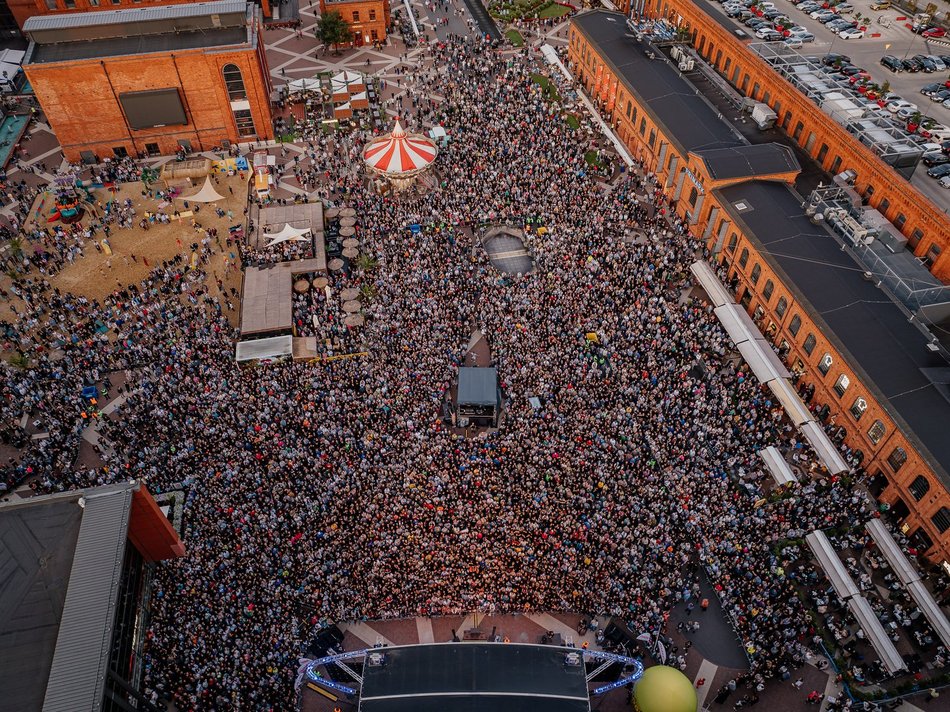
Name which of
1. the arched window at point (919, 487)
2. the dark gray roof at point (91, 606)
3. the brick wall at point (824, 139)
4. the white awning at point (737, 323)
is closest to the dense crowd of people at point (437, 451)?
the white awning at point (737, 323)

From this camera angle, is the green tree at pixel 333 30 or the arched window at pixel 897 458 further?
the green tree at pixel 333 30

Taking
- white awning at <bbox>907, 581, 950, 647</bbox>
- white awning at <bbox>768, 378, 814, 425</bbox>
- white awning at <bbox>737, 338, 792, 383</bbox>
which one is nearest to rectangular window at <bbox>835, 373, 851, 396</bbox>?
white awning at <bbox>768, 378, 814, 425</bbox>

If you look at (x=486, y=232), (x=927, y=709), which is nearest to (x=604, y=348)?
(x=486, y=232)

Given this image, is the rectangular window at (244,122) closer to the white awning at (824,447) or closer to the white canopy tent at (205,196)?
the white canopy tent at (205,196)

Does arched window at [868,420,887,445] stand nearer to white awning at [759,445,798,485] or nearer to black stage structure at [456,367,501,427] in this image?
white awning at [759,445,798,485]

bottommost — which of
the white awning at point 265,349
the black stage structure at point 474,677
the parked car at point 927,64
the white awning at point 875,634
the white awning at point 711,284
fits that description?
the white awning at point 265,349

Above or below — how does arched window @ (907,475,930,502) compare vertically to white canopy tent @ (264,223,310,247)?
above
